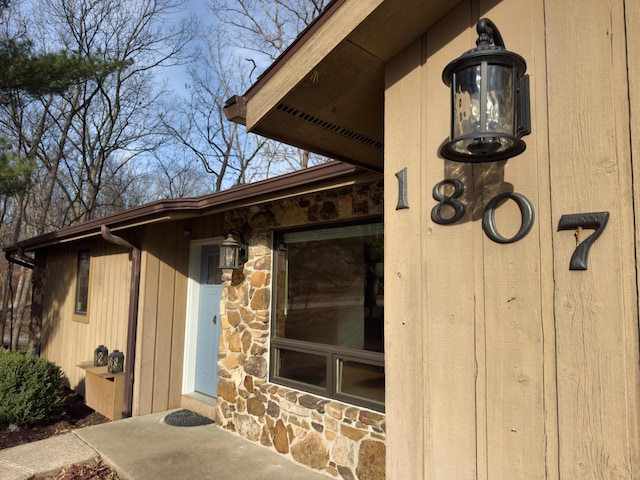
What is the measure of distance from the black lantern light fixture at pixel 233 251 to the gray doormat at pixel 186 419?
180 centimetres

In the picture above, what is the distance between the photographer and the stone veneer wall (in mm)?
3209

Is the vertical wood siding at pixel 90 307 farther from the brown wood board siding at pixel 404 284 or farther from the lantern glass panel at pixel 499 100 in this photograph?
the lantern glass panel at pixel 499 100

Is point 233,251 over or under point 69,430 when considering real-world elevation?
over

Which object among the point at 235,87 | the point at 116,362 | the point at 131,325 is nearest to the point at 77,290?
the point at 116,362

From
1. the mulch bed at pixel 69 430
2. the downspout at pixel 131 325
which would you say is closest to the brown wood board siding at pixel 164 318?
the downspout at pixel 131 325

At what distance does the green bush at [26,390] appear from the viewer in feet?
15.5

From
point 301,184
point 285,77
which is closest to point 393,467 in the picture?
point 285,77

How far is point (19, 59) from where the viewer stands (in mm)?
6062

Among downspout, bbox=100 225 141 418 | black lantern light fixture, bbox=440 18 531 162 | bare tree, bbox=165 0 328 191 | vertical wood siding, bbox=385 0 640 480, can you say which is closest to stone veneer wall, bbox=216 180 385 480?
downspout, bbox=100 225 141 418

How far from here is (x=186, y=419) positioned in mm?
4836

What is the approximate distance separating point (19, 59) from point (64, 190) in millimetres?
9452

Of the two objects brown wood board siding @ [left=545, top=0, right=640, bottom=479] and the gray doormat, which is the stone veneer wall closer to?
the gray doormat

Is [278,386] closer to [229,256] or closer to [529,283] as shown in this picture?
[229,256]

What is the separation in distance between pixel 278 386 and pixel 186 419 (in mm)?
1559
